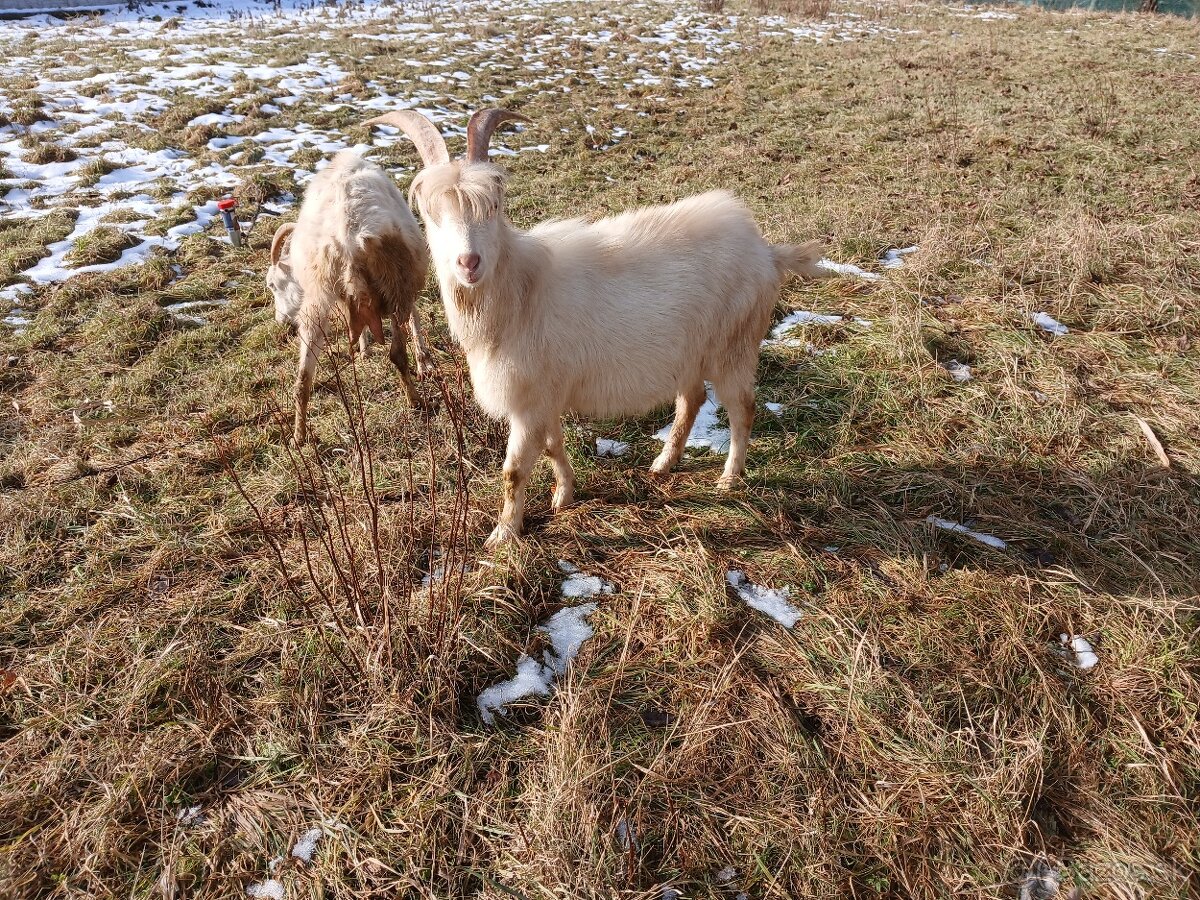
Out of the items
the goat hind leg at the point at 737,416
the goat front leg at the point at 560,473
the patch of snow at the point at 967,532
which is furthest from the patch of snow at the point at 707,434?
the patch of snow at the point at 967,532

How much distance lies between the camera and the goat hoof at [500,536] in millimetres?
3328

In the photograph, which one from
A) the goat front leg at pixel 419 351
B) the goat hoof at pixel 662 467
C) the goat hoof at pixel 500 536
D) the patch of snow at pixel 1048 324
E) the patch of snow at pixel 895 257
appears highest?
the patch of snow at pixel 895 257

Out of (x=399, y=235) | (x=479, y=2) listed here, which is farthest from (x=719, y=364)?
(x=479, y=2)

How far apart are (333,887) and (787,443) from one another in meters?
3.49

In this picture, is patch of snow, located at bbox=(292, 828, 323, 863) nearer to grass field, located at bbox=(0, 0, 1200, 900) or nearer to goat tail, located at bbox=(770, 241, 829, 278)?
grass field, located at bbox=(0, 0, 1200, 900)

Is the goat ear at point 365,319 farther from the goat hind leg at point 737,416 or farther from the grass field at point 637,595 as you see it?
the goat hind leg at point 737,416

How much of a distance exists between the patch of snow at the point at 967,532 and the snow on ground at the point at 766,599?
3.70 ft

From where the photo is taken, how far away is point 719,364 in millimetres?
3750

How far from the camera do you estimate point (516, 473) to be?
3369 mm

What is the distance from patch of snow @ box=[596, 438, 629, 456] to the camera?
14.1ft

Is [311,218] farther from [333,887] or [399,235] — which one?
[333,887]

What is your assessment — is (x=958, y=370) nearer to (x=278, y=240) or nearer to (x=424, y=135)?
(x=424, y=135)

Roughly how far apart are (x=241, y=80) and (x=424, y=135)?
11.5m

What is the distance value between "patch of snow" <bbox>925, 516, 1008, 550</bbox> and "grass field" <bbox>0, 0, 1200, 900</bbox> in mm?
72
